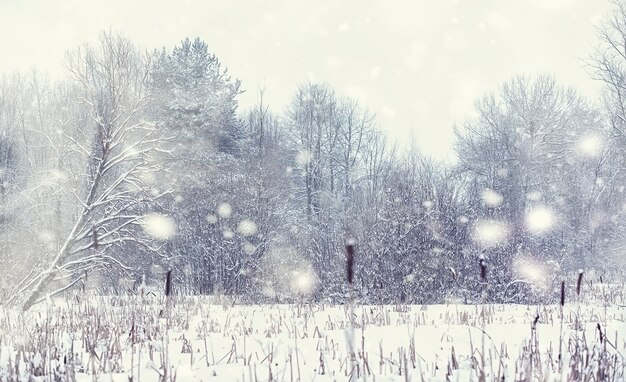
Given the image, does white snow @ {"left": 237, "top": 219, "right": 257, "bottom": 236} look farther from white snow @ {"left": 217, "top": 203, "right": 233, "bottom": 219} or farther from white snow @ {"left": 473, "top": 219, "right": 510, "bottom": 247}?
white snow @ {"left": 473, "top": 219, "right": 510, "bottom": 247}

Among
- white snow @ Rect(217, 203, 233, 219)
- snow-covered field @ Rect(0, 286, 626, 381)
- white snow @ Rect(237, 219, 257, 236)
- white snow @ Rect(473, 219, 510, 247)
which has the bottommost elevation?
snow-covered field @ Rect(0, 286, 626, 381)

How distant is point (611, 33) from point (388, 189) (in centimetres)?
1298

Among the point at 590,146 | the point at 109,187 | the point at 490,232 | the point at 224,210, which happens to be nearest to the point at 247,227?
the point at 224,210

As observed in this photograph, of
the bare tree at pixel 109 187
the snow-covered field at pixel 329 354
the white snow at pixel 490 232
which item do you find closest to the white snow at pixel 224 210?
the bare tree at pixel 109 187

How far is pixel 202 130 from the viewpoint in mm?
24781

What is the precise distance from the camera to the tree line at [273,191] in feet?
46.6

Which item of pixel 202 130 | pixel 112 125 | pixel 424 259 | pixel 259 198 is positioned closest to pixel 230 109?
pixel 202 130

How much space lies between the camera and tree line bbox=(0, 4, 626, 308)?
1422 centimetres

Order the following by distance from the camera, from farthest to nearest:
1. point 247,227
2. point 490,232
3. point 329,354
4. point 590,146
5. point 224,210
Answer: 1. point 590,146
2. point 224,210
3. point 247,227
4. point 490,232
5. point 329,354

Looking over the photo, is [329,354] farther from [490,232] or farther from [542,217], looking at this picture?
[542,217]

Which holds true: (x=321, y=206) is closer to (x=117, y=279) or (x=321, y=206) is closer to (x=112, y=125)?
(x=117, y=279)

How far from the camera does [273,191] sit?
19109 millimetres

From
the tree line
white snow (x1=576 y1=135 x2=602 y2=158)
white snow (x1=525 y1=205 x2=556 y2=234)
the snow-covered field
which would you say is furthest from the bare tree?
white snow (x1=576 y1=135 x2=602 y2=158)

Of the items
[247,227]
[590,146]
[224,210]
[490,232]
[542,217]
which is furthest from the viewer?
[590,146]
